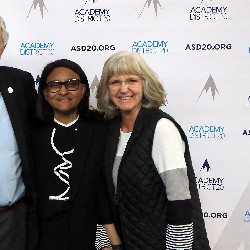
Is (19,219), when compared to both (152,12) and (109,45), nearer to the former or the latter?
Answer: (109,45)

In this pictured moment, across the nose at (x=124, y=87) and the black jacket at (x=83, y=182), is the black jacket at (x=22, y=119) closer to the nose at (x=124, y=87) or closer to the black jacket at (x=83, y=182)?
the black jacket at (x=83, y=182)

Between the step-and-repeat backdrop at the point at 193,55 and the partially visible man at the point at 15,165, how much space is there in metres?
0.56

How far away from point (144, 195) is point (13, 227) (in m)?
0.68

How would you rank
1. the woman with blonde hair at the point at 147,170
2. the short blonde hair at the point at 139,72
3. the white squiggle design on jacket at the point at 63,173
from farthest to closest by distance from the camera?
the white squiggle design on jacket at the point at 63,173, the short blonde hair at the point at 139,72, the woman with blonde hair at the point at 147,170

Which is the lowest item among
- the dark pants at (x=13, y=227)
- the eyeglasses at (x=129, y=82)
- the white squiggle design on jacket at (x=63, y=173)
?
the dark pants at (x=13, y=227)

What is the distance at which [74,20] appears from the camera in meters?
2.22

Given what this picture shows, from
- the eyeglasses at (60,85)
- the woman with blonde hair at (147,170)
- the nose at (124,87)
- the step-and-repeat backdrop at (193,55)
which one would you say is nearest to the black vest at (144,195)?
the woman with blonde hair at (147,170)

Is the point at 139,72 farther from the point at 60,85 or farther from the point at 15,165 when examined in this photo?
the point at 15,165

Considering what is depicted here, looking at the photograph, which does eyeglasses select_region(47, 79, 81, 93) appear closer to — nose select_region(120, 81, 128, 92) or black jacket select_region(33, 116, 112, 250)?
black jacket select_region(33, 116, 112, 250)

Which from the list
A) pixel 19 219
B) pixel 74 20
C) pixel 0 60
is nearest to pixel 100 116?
pixel 19 219

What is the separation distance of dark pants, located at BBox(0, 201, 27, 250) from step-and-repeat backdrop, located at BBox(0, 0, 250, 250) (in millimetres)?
788

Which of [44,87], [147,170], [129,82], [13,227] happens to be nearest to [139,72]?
[129,82]

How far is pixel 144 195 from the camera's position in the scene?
142 centimetres

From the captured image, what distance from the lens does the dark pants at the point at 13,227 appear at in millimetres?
1681
